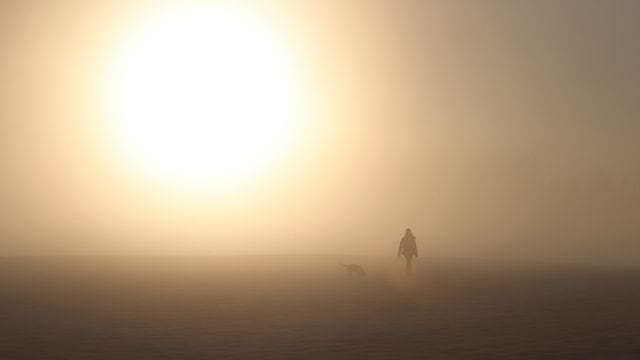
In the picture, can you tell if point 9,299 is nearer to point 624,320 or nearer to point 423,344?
point 423,344

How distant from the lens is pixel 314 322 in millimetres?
19250

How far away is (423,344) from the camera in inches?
616

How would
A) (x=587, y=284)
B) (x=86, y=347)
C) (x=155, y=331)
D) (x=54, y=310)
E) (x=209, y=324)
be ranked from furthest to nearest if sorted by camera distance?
1. (x=587, y=284)
2. (x=54, y=310)
3. (x=209, y=324)
4. (x=155, y=331)
5. (x=86, y=347)

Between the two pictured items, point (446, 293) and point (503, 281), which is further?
point (503, 281)

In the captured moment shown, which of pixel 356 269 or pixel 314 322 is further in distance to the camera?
pixel 356 269

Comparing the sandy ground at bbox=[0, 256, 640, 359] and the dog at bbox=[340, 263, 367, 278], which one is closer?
the sandy ground at bbox=[0, 256, 640, 359]

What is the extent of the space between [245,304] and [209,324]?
5.16m

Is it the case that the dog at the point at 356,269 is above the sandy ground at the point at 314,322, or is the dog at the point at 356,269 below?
above

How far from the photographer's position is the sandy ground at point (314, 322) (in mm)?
14844

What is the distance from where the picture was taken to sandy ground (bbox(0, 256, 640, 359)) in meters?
14.8

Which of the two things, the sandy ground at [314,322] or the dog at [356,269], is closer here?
the sandy ground at [314,322]

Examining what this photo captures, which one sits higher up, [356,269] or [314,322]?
[356,269]

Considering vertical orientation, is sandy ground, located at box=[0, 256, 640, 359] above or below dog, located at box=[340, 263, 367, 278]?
below

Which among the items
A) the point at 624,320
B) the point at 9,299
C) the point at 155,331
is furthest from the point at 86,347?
the point at 624,320
